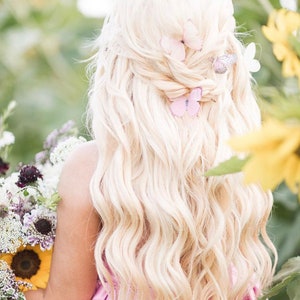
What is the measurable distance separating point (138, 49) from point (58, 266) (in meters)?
0.50

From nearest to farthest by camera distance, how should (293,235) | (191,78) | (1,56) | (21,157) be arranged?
(191,78)
(293,235)
(21,157)
(1,56)

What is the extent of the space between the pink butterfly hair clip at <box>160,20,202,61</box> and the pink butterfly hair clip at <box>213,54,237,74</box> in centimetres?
6

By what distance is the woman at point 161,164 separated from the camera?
2.00 metres

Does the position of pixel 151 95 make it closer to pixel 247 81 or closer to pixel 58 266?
pixel 247 81

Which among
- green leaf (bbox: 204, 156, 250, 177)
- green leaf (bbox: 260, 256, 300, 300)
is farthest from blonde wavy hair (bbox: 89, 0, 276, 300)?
green leaf (bbox: 204, 156, 250, 177)

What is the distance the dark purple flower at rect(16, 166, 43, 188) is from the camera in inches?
85.3

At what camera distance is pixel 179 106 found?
2.01 meters

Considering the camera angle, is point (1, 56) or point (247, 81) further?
point (1, 56)

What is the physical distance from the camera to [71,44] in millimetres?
4586

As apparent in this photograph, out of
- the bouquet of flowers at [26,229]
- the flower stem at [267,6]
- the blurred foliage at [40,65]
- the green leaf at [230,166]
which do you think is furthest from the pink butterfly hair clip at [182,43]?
the blurred foliage at [40,65]

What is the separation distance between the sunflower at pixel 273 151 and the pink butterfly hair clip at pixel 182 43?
861 millimetres

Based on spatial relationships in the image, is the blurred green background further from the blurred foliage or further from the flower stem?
the flower stem

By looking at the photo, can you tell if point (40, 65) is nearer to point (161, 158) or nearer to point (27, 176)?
point (27, 176)

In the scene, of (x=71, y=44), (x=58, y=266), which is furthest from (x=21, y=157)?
(x=58, y=266)
